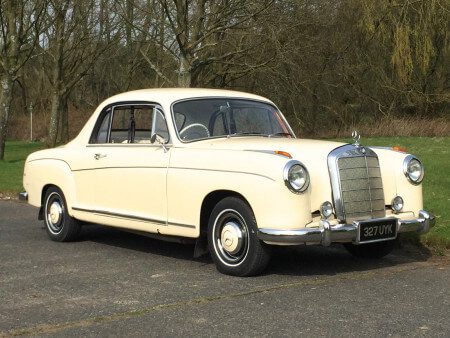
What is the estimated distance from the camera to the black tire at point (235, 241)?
6.64 m

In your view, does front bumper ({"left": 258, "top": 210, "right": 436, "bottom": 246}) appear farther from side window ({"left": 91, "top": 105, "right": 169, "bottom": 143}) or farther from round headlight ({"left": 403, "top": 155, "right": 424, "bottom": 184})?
side window ({"left": 91, "top": 105, "right": 169, "bottom": 143})

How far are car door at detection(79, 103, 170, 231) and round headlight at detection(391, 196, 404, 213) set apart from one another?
225cm

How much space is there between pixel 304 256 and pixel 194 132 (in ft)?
5.79

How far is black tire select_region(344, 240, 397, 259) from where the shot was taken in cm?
767

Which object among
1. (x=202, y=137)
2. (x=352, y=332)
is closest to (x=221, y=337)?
(x=352, y=332)

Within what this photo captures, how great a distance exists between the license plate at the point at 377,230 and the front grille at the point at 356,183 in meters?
0.14

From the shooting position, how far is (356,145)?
7.07 m

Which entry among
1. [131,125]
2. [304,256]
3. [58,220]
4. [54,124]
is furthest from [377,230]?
[54,124]

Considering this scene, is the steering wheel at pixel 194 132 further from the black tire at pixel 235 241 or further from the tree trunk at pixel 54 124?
the tree trunk at pixel 54 124

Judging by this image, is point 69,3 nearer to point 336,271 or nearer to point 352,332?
point 336,271

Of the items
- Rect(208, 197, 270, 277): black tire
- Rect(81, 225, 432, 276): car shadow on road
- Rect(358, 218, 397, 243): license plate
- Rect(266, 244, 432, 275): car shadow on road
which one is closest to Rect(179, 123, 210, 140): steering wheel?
Rect(208, 197, 270, 277): black tire

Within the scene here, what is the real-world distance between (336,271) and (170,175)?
6.16 ft

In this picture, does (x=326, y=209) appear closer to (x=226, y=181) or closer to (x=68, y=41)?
(x=226, y=181)

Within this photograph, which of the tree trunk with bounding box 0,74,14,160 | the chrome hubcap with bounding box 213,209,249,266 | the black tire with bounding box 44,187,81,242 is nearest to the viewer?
the chrome hubcap with bounding box 213,209,249,266
